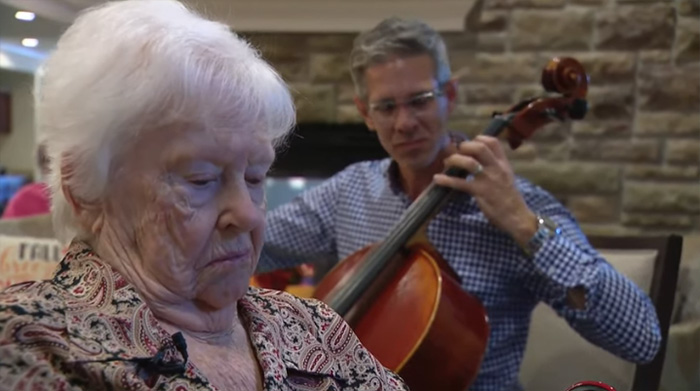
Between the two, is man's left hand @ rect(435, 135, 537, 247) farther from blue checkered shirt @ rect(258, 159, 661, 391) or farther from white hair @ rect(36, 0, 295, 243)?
white hair @ rect(36, 0, 295, 243)

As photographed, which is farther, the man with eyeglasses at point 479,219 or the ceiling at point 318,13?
the ceiling at point 318,13

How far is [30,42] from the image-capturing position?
9.46 ft

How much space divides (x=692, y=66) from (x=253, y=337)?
2.28 metres

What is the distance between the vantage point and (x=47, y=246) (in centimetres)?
210

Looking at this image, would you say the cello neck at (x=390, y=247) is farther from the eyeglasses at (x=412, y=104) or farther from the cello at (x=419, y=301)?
the eyeglasses at (x=412, y=104)

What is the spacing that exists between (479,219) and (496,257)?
0.27ft

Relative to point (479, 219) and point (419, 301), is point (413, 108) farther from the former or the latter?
point (419, 301)

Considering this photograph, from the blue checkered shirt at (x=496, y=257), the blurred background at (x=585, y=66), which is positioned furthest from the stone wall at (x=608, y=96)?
the blue checkered shirt at (x=496, y=257)

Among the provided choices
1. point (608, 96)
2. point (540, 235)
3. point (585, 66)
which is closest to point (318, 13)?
point (585, 66)

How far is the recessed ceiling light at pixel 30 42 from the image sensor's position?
271 centimetres

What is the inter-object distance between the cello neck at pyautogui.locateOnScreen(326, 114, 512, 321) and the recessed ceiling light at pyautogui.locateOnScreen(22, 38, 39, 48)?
1.77 m

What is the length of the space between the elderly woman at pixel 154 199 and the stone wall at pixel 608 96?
188 cm

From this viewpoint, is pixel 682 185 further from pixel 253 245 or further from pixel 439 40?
pixel 253 245

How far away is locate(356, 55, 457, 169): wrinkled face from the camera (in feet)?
5.09
